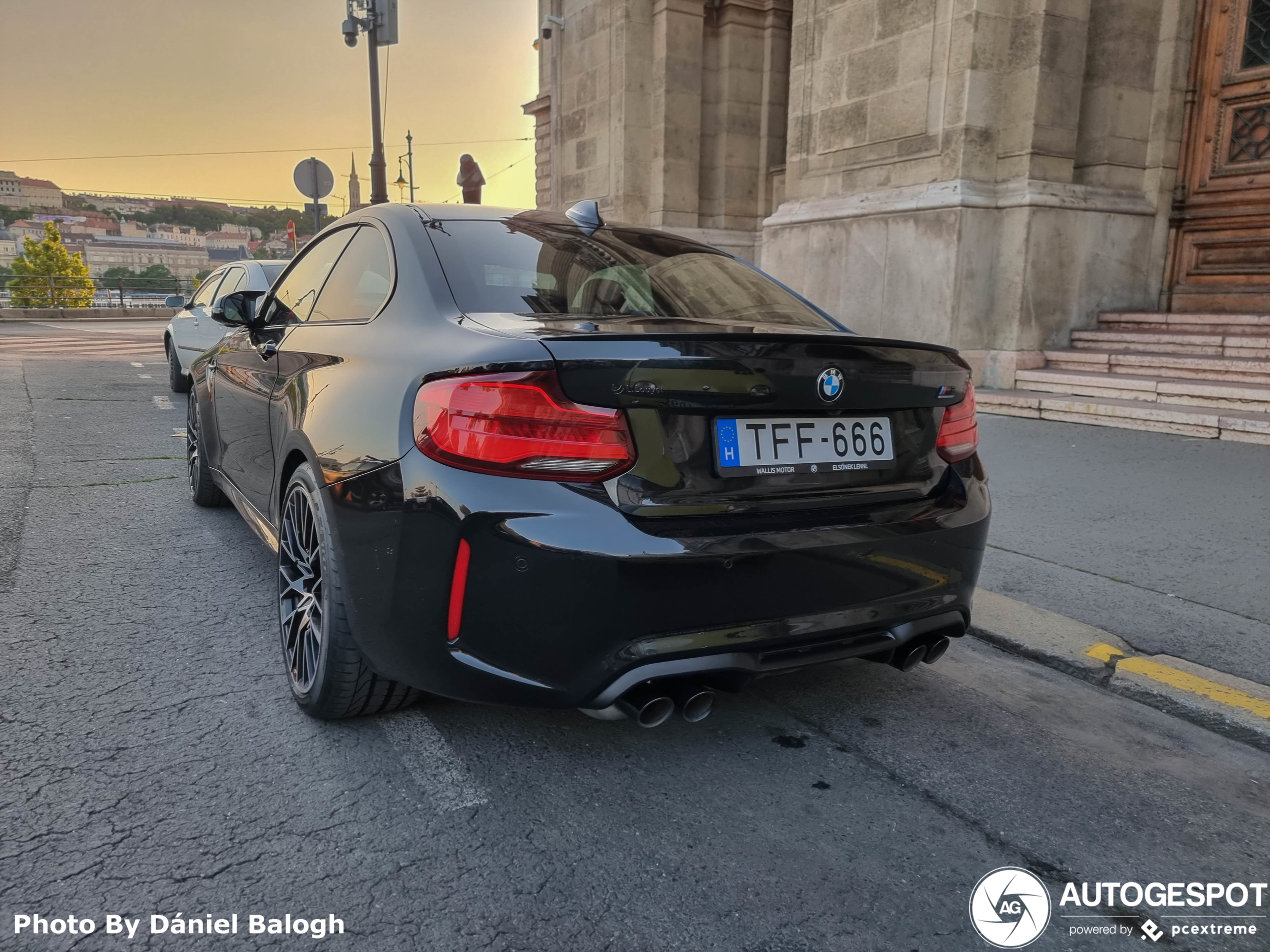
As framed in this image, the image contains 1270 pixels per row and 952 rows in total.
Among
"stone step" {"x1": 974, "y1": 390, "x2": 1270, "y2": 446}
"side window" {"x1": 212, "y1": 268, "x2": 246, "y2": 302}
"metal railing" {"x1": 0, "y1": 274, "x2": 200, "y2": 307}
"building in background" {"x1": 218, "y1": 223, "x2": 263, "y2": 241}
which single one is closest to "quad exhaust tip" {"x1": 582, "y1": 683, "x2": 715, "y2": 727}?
"stone step" {"x1": 974, "y1": 390, "x2": 1270, "y2": 446}

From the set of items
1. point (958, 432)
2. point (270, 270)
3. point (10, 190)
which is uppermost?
point (10, 190)

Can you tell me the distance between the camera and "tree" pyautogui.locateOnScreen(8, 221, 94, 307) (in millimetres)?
31969

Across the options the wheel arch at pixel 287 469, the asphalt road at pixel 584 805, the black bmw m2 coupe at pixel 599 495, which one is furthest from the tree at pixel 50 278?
the black bmw m2 coupe at pixel 599 495

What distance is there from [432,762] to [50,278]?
35254 millimetres

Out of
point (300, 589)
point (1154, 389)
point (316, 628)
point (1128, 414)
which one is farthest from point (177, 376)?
point (1154, 389)

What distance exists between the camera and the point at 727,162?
631 inches

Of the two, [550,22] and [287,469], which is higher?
[550,22]

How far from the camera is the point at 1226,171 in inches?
375

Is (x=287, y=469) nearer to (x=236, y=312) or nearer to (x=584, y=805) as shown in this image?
(x=236, y=312)

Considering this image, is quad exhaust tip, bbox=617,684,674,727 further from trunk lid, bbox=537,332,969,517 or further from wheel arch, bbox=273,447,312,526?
wheel arch, bbox=273,447,312,526

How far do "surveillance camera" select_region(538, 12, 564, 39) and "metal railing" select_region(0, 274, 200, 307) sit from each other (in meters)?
18.3

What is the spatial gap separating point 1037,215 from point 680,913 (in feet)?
29.4

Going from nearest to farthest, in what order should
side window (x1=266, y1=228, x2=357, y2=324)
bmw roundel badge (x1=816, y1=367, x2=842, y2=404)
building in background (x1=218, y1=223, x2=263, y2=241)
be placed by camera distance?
1. bmw roundel badge (x1=816, y1=367, x2=842, y2=404)
2. side window (x1=266, y1=228, x2=357, y2=324)
3. building in background (x1=218, y1=223, x2=263, y2=241)

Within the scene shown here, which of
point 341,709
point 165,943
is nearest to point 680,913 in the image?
Answer: point 165,943
